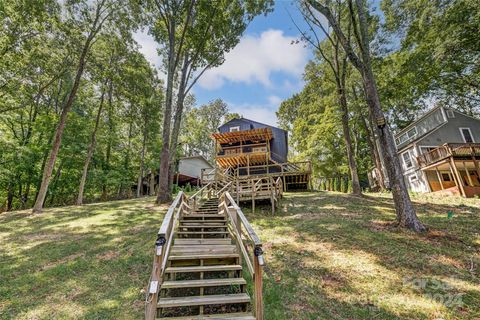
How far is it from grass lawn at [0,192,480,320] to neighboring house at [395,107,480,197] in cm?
1323

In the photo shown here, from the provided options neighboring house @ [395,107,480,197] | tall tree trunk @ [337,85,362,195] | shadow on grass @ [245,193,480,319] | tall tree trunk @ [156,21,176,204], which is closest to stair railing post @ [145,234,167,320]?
shadow on grass @ [245,193,480,319]

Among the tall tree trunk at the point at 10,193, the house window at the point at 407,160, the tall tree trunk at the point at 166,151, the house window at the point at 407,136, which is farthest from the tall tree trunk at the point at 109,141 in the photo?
the house window at the point at 407,136

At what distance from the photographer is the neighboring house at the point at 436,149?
19.0 m

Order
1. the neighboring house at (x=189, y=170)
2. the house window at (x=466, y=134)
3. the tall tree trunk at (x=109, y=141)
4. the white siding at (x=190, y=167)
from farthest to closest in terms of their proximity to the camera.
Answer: the white siding at (x=190, y=167)
the neighboring house at (x=189, y=170)
the house window at (x=466, y=134)
the tall tree trunk at (x=109, y=141)

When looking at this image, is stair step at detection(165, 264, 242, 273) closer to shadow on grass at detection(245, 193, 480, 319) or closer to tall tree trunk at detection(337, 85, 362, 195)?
shadow on grass at detection(245, 193, 480, 319)

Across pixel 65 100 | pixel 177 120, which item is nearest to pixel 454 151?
pixel 177 120

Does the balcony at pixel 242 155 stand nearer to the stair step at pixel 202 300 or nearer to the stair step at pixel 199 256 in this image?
the stair step at pixel 199 256

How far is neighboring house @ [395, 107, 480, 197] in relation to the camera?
62.2 ft

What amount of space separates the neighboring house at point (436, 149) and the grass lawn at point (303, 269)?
13.2 metres

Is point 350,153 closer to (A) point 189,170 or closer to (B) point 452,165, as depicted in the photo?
(B) point 452,165

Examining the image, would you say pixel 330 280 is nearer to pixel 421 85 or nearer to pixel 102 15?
pixel 421 85

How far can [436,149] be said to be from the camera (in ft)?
60.2

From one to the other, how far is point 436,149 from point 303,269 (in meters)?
20.3

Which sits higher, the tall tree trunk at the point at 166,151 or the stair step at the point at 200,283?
the tall tree trunk at the point at 166,151
